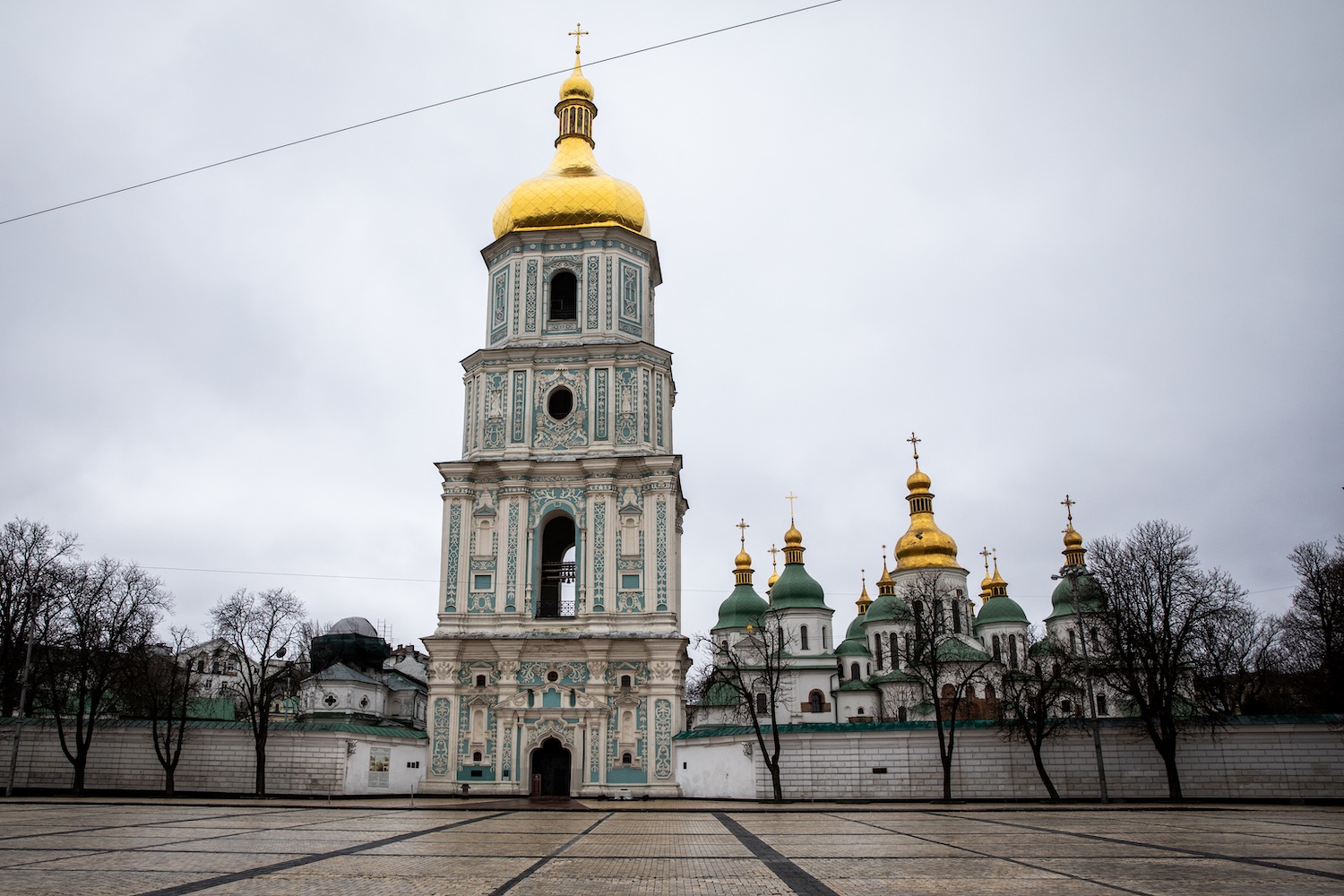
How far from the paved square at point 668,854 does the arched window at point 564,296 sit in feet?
78.9

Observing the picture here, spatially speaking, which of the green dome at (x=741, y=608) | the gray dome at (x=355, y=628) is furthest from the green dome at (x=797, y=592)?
the gray dome at (x=355, y=628)

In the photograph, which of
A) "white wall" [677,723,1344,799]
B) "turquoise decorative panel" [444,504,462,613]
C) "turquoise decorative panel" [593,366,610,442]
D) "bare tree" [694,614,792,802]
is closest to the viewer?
"white wall" [677,723,1344,799]

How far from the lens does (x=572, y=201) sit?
4372 cm

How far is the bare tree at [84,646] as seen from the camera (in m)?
36.2

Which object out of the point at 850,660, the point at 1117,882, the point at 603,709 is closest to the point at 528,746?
the point at 603,709

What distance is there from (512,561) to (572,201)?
15.3 meters

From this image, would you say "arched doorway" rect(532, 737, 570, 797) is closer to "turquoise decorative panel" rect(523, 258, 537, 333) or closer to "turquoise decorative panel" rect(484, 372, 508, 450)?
"turquoise decorative panel" rect(484, 372, 508, 450)

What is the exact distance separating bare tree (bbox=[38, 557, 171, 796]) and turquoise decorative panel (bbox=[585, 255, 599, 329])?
1941 centimetres

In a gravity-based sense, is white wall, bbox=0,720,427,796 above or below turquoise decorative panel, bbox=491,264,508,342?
below

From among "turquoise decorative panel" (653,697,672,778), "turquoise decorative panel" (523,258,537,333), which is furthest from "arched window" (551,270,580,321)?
"turquoise decorative panel" (653,697,672,778)

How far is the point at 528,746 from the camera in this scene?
36.5 m

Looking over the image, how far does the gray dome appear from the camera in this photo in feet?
201

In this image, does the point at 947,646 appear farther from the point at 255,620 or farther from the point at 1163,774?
the point at 255,620

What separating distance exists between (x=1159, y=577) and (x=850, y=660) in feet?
115
